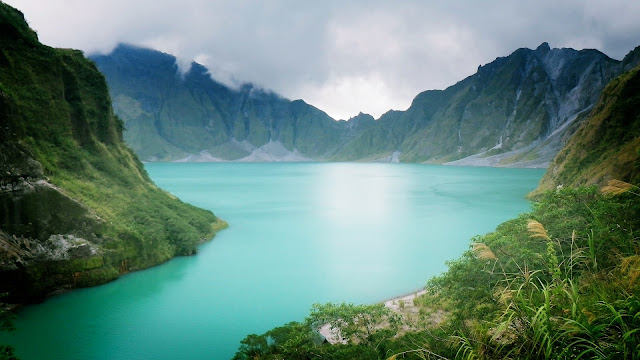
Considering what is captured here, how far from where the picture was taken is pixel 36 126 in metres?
22.2

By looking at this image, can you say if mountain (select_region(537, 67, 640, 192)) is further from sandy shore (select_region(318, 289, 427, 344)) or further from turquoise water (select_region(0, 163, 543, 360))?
sandy shore (select_region(318, 289, 427, 344))

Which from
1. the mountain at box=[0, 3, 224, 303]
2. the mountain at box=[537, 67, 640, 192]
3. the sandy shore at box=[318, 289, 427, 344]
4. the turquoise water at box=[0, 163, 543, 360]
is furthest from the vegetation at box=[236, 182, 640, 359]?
the mountain at box=[537, 67, 640, 192]

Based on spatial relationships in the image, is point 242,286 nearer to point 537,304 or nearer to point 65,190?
point 65,190

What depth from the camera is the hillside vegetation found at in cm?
454

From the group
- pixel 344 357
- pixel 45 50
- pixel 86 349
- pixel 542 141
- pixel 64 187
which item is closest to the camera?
pixel 344 357

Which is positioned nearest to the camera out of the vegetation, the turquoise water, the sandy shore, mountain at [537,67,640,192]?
the vegetation

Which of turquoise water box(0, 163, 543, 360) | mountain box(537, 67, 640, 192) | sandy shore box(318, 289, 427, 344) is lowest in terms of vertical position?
turquoise water box(0, 163, 543, 360)

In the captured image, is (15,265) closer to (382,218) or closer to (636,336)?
(636,336)

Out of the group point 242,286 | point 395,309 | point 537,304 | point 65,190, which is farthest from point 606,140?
point 65,190

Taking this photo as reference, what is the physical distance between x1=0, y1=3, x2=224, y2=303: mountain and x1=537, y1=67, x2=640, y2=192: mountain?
38177mm

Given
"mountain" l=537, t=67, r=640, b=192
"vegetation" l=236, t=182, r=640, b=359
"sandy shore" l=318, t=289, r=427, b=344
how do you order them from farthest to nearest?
1. "mountain" l=537, t=67, r=640, b=192
2. "sandy shore" l=318, t=289, r=427, b=344
3. "vegetation" l=236, t=182, r=640, b=359

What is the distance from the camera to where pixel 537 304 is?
5340mm

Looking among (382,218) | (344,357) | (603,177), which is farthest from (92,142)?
Result: (603,177)

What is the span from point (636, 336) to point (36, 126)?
28401mm
